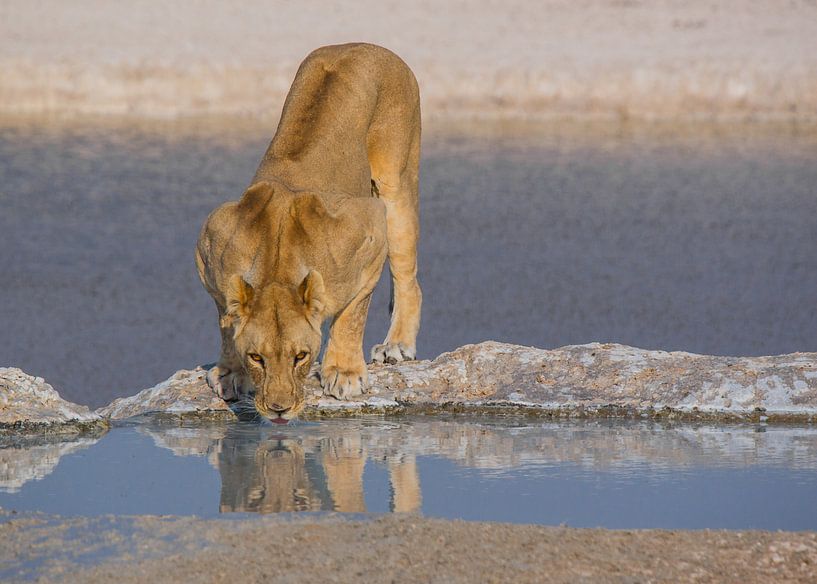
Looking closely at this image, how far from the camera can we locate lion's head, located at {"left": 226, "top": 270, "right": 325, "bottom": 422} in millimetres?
6469

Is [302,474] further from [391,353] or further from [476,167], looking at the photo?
[476,167]

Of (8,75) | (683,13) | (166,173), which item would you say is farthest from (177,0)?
(166,173)

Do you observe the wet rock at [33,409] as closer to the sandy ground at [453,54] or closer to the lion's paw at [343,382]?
the lion's paw at [343,382]

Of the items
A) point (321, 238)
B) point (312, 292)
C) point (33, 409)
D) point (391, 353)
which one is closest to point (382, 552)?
point (312, 292)

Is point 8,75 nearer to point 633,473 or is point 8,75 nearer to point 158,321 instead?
point 158,321

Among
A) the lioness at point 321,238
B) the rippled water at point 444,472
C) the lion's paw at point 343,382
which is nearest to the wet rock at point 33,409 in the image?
the rippled water at point 444,472

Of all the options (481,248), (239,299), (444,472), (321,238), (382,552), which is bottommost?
Result: (481,248)

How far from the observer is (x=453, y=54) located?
1393 inches

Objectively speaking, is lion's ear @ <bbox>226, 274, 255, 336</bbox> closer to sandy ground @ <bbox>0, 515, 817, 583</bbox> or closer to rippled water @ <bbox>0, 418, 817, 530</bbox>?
rippled water @ <bbox>0, 418, 817, 530</bbox>

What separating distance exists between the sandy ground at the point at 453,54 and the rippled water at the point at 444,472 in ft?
78.2

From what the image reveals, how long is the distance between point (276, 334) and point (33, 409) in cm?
131

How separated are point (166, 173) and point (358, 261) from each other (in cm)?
1336

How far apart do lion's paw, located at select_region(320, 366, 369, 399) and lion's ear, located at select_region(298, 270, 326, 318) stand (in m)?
1.02

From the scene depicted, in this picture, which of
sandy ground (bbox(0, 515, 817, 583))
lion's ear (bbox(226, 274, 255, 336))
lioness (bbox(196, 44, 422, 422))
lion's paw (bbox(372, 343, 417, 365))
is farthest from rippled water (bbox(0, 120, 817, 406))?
sandy ground (bbox(0, 515, 817, 583))
